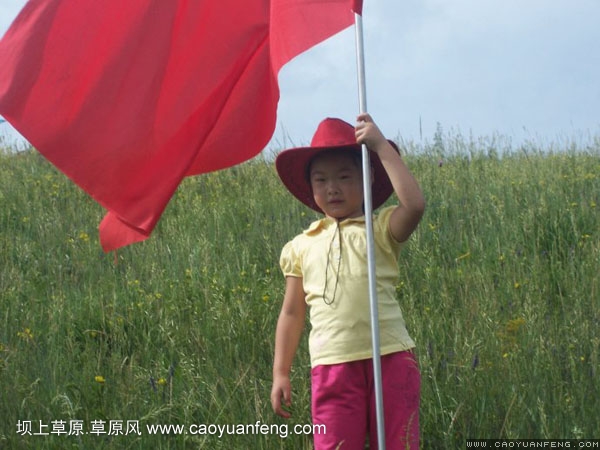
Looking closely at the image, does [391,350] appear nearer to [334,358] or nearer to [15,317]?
[334,358]

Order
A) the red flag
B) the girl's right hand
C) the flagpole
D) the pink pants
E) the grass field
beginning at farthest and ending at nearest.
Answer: the grass field → the red flag → the girl's right hand → the pink pants → the flagpole

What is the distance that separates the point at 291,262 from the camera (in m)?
3.06

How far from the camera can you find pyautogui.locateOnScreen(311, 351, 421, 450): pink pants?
2762 mm

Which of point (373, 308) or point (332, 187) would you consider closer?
point (373, 308)

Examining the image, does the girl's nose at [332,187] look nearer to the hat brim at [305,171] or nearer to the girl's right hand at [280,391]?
the hat brim at [305,171]

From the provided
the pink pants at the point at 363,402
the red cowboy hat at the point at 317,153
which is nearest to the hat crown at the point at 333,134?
the red cowboy hat at the point at 317,153

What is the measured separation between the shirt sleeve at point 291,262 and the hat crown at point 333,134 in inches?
14.4

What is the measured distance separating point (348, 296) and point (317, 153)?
0.50 m

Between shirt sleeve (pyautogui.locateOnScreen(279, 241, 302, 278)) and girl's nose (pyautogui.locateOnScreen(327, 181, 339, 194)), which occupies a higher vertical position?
girl's nose (pyautogui.locateOnScreen(327, 181, 339, 194))

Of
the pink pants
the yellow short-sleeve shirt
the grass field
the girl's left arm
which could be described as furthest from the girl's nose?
the grass field

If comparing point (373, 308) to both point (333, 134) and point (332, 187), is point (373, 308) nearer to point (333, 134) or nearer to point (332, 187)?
point (332, 187)

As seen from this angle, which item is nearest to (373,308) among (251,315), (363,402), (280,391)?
(363,402)

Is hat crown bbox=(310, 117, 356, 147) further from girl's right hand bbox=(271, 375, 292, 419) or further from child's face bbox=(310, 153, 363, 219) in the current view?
girl's right hand bbox=(271, 375, 292, 419)

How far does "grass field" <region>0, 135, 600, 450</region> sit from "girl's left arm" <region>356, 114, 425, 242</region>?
3.09 feet
